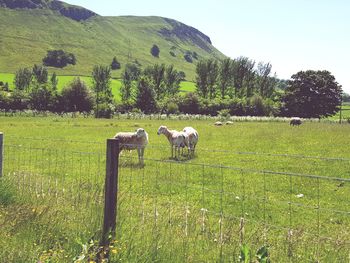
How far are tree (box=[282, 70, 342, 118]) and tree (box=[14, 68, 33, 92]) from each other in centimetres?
8265

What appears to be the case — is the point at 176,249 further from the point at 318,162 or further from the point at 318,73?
the point at 318,73

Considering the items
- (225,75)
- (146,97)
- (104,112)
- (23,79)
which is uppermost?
(225,75)

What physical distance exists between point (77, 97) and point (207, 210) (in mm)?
86405

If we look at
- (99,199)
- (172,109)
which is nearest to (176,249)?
(99,199)

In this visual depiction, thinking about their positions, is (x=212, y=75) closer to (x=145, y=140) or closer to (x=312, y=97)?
(x=312, y=97)

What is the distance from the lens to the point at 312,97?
89.9 metres

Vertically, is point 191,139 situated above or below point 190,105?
below

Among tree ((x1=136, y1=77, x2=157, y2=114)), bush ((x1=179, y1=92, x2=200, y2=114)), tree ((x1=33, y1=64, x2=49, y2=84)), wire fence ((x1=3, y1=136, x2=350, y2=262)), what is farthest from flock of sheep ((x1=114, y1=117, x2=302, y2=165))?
tree ((x1=33, y1=64, x2=49, y2=84))

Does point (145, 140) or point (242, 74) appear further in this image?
point (242, 74)

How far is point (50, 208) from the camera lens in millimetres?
7738

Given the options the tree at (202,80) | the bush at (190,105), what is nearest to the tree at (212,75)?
the tree at (202,80)

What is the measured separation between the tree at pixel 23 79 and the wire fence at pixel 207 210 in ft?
365

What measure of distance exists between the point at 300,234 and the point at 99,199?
166 inches

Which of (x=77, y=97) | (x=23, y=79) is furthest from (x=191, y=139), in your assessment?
(x=23, y=79)
